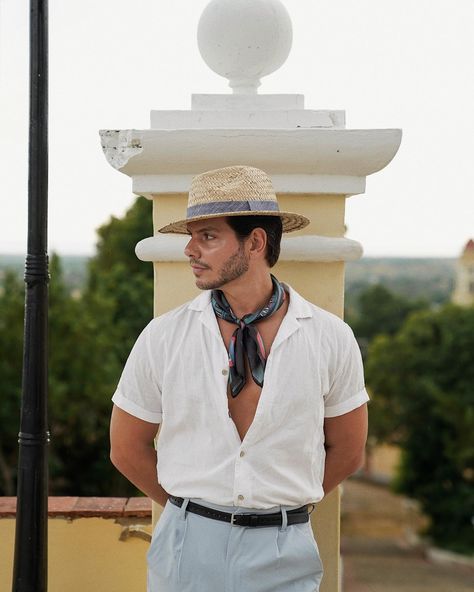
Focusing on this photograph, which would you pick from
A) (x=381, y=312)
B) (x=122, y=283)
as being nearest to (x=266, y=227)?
(x=122, y=283)

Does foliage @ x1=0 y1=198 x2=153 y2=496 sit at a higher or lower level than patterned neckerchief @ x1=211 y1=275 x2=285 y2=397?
lower

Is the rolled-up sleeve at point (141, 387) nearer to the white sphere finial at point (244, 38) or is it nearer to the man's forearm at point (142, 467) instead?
the man's forearm at point (142, 467)

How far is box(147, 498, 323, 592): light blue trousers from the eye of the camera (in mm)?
1790

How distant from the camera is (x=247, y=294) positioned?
6.24 feet

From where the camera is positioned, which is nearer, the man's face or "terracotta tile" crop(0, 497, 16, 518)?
the man's face

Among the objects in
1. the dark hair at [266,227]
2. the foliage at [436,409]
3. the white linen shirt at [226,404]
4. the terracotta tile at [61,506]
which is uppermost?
the dark hair at [266,227]

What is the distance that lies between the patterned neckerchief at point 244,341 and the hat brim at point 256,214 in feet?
0.55

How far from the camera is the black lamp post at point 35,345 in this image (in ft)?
6.91

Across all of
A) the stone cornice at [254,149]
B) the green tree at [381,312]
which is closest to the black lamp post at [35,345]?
the stone cornice at [254,149]

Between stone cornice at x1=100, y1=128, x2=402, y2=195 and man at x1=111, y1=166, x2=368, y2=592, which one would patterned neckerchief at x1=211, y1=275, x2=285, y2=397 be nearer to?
man at x1=111, y1=166, x2=368, y2=592

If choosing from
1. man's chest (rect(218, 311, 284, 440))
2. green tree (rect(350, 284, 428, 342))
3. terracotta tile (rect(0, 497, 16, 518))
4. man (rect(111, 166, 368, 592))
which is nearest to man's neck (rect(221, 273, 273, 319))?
man (rect(111, 166, 368, 592))

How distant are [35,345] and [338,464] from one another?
83 centimetres

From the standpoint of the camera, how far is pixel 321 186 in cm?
214

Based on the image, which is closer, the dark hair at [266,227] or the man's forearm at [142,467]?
the dark hair at [266,227]
